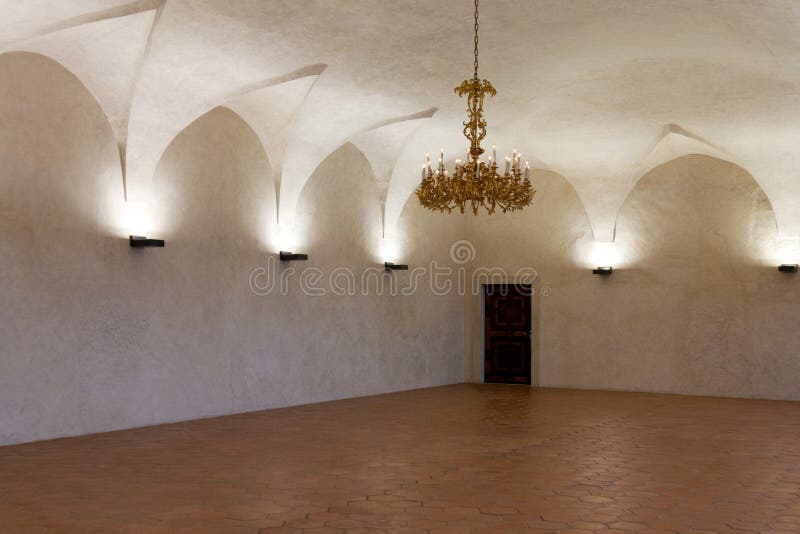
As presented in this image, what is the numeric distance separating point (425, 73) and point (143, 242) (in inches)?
164

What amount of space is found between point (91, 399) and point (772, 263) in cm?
1104

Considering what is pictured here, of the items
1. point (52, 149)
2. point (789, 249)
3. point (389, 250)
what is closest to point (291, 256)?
point (389, 250)

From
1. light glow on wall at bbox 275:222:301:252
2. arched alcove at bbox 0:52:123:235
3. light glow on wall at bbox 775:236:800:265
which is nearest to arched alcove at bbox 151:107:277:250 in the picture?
light glow on wall at bbox 275:222:301:252

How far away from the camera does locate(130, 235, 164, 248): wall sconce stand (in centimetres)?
952

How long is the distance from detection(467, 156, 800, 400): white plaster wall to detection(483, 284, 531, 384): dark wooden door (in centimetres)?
42

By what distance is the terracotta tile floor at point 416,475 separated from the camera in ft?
17.3

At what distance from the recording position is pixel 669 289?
14.5m

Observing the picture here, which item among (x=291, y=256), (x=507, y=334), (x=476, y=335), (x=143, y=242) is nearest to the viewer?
(x=143, y=242)

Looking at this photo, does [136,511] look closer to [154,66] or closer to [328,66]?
[154,66]

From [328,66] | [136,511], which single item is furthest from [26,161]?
[136,511]

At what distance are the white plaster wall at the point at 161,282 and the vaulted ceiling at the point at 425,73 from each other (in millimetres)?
376

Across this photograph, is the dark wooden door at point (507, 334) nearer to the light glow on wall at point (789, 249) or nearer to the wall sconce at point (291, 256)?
the light glow on wall at point (789, 249)

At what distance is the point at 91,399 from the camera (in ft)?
29.5

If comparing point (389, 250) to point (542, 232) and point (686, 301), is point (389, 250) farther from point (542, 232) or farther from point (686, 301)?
point (686, 301)
